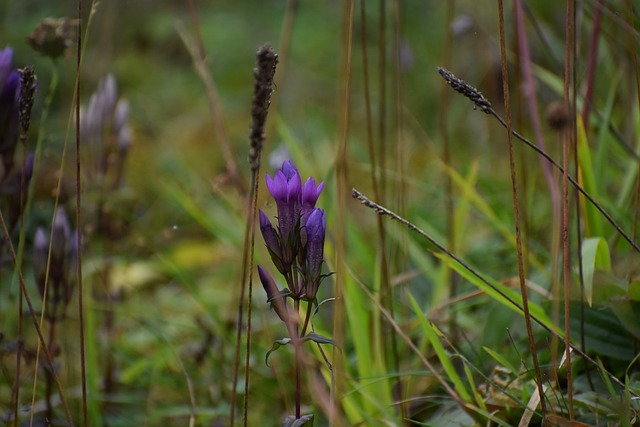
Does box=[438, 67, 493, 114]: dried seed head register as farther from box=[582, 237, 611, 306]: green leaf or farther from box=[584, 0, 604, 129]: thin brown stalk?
box=[584, 0, 604, 129]: thin brown stalk

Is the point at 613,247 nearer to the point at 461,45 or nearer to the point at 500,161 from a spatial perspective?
the point at 500,161

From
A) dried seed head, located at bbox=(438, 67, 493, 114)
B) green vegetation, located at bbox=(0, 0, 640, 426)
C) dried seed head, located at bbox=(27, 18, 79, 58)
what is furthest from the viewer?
dried seed head, located at bbox=(27, 18, 79, 58)

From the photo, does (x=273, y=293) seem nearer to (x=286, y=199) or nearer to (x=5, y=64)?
(x=286, y=199)

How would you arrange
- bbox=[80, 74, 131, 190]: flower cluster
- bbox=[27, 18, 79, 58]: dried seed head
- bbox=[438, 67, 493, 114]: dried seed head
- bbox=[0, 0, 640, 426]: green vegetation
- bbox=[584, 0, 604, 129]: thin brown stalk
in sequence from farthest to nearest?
bbox=[80, 74, 131, 190]: flower cluster, bbox=[584, 0, 604, 129]: thin brown stalk, bbox=[27, 18, 79, 58]: dried seed head, bbox=[0, 0, 640, 426]: green vegetation, bbox=[438, 67, 493, 114]: dried seed head

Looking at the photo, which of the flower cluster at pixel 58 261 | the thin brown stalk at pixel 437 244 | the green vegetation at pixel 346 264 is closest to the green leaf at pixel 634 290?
the green vegetation at pixel 346 264

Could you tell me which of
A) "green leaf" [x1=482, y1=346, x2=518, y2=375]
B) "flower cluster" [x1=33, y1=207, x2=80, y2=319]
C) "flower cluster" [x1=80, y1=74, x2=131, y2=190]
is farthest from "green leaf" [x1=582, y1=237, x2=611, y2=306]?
"flower cluster" [x1=80, y1=74, x2=131, y2=190]

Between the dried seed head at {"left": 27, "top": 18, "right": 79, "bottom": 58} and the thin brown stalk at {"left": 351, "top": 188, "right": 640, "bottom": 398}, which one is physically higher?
the dried seed head at {"left": 27, "top": 18, "right": 79, "bottom": 58}

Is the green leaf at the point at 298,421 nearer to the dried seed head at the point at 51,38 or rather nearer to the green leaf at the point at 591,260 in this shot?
the green leaf at the point at 591,260

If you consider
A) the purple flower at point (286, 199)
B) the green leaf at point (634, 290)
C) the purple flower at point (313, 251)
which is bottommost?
the green leaf at point (634, 290)

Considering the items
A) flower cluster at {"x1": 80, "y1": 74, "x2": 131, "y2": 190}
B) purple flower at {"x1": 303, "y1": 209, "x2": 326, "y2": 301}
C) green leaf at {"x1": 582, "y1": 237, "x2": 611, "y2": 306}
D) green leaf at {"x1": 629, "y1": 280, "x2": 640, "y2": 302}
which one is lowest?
green leaf at {"x1": 629, "y1": 280, "x2": 640, "y2": 302}
